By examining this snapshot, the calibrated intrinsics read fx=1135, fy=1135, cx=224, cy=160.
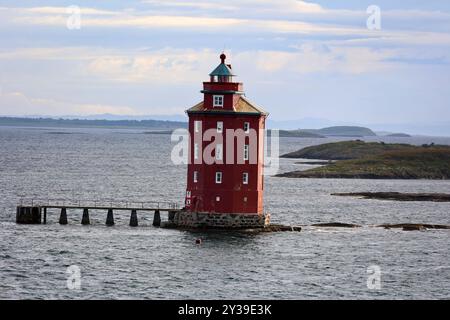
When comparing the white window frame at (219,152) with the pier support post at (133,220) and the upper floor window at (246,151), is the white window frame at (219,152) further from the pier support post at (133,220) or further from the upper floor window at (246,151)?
the pier support post at (133,220)

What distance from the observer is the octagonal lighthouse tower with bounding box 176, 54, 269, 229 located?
284 feet

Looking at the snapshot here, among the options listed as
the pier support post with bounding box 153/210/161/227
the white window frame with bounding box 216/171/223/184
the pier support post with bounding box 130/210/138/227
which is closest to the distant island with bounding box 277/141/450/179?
the pier support post with bounding box 130/210/138/227

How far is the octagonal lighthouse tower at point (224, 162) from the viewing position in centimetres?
8669

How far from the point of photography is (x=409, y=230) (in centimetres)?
9581

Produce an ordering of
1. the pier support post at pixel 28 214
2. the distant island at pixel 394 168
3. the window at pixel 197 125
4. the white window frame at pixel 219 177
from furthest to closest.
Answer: the distant island at pixel 394 168 < the pier support post at pixel 28 214 < the window at pixel 197 125 < the white window frame at pixel 219 177

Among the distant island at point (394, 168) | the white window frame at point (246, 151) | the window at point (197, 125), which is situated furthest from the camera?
the distant island at point (394, 168)

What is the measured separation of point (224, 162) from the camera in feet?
285

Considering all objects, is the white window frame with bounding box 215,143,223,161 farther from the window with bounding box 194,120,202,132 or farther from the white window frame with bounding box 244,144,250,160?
the window with bounding box 194,120,202,132

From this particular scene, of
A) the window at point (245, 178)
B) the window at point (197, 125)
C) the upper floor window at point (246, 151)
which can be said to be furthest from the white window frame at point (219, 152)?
the window at point (245, 178)

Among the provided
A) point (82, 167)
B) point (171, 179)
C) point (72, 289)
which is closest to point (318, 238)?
point (72, 289)
